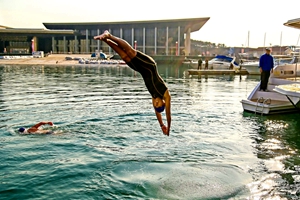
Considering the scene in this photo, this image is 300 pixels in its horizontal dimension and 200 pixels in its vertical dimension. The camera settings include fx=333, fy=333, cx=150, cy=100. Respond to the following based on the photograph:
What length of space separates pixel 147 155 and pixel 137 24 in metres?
104

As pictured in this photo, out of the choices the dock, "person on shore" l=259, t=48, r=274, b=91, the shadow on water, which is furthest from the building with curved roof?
the shadow on water

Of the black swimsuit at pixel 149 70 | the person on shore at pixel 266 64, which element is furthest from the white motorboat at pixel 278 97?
the black swimsuit at pixel 149 70

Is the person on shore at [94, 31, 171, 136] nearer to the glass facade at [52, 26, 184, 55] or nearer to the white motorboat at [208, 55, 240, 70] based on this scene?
the white motorboat at [208, 55, 240, 70]

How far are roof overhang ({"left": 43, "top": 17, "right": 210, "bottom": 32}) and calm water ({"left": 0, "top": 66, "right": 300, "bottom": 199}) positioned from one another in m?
86.4

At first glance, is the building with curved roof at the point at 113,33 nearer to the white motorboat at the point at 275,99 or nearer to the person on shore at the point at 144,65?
the white motorboat at the point at 275,99

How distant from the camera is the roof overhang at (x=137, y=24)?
102875mm

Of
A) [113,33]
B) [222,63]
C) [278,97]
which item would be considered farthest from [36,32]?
[278,97]

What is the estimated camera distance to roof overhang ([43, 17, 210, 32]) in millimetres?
102875

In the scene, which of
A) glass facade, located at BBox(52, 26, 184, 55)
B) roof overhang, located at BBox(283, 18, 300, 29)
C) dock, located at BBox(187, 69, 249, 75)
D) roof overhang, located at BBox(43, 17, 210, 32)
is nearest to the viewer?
roof overhang, located at BBox(283, 18, 300, 29)

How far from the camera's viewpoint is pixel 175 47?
110m

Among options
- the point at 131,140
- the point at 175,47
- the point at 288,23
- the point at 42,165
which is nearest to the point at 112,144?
the point at 131,140

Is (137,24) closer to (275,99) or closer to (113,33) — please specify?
(113,33)

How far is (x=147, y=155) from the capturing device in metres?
10.5

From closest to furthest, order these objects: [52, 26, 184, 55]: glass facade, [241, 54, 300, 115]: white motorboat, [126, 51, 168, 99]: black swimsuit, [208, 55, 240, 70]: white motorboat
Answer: [126, 51, 168, 99]: black swimsuit
[241, 54, 300, 115]: white motorboat
[208, 55, 240, 70]: white motorboat
[52, 26, 184, 55]: glass facade
